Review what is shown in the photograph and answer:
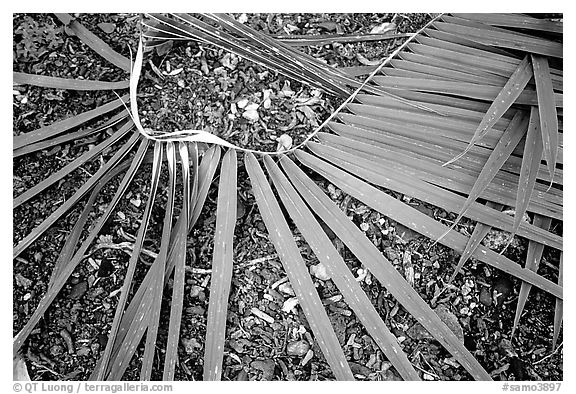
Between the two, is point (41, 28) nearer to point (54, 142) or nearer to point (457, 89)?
point (54, 142)

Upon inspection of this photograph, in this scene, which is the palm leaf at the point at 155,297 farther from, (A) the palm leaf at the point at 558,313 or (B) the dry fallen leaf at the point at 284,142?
(A) the palm leaf at the point at 558,313

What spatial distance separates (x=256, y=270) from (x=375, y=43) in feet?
1.28

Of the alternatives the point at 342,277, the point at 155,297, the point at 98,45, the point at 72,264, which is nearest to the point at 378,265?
the point at 342,277

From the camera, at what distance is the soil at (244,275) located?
0.79 meters

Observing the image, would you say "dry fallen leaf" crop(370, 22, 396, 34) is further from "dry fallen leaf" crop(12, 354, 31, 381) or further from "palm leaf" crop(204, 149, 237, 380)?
"dry fallen leaf" crop(12, 354, 31, 381)

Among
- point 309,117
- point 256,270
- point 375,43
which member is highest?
point 375,43

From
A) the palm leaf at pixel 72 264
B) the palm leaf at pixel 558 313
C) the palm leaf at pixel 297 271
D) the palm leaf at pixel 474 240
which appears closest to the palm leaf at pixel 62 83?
the palm leaf at pixel 72 264

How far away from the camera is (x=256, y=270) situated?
0.82 meters

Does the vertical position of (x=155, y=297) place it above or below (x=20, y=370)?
above

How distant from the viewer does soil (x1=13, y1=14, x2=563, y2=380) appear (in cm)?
79

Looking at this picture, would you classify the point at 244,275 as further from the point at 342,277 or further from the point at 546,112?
the point at 546,112

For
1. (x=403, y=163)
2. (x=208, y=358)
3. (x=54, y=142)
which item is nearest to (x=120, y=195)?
(x=54, y=142)

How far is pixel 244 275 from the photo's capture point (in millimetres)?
815

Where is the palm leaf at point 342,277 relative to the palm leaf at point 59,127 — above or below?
below
